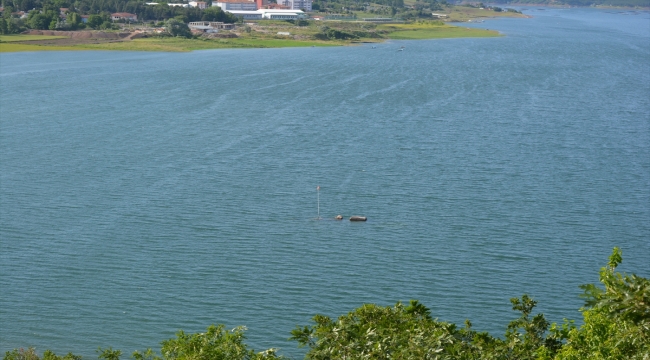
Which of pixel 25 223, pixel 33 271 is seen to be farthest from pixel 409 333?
pixel 25 223

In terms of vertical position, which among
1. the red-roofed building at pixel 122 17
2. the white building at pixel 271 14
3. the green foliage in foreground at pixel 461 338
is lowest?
the white building at pixel 271 14

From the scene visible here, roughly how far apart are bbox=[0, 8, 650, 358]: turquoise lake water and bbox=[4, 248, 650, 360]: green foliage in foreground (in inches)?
207

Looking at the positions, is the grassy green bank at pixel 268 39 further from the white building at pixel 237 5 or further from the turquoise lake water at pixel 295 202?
the turquoise lake water at pixel 295 202

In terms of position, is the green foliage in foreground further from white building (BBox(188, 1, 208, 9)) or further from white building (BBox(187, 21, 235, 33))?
white building (BBox(188, 1, 208, 9))

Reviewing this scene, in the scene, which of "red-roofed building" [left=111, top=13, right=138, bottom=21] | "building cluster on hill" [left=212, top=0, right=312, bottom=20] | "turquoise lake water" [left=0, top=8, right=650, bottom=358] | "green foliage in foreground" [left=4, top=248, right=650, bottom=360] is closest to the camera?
"green foliage in foreground" [left=4, top=248, right=650, bottom=360]

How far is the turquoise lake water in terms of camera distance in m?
19.5

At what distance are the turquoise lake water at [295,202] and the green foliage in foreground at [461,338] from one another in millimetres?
5259

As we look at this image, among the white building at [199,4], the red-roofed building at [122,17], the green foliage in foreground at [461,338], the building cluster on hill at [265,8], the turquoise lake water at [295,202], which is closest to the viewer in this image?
the green foliage in foreground at [461,338]

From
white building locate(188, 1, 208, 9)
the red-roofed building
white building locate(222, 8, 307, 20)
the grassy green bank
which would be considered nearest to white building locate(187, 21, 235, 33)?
the grassy green bank

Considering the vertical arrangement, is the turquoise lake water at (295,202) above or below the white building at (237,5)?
above

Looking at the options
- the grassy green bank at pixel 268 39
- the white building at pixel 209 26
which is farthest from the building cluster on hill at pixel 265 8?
the white building at pixel 209 26

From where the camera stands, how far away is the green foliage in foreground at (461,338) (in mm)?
8602

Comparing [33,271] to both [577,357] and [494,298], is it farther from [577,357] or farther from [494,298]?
[577,357]

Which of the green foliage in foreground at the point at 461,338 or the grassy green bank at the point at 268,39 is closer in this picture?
the green foliage in foreground at the point at 461,338
